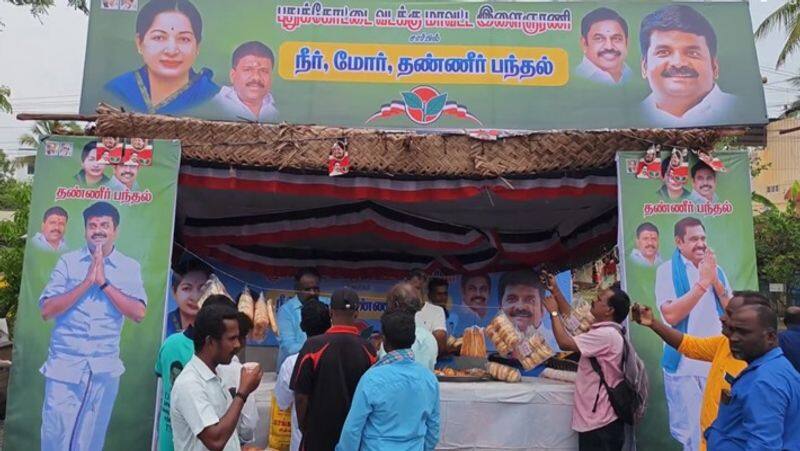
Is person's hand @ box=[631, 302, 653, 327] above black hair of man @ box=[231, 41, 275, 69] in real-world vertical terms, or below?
below

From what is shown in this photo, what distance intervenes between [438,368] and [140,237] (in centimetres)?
288

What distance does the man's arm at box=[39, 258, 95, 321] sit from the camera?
478 cm

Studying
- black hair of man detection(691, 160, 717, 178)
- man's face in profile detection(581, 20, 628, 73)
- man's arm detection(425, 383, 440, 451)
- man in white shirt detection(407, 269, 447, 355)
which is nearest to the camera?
man's arm detection(425, 383, 440, 451)

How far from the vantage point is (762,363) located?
2697 mm

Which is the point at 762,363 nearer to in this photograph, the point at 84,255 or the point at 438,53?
the point at 438,53

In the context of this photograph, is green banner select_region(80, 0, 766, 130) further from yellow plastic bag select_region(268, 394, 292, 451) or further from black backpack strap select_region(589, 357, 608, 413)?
yellow plastic bag select_region(268, 394, 292, 451)

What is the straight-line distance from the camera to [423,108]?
220 inches

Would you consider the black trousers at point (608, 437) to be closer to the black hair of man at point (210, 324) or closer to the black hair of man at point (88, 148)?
the black hair of man at point (210, 324)

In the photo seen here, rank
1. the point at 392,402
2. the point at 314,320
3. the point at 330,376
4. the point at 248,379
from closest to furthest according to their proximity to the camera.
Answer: the point at 248,379 < the point at 392,402 < the point at 330,376 < the point at 314,320

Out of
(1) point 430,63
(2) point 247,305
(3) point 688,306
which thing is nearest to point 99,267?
(2) point 247,305

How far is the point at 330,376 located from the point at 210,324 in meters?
0.98

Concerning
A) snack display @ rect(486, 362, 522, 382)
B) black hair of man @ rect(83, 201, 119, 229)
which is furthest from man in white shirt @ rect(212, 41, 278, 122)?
snack display @ rect(486, 362, 522, 382)

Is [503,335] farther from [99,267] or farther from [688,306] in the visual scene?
[99,267]

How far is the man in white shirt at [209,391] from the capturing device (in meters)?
2.58
